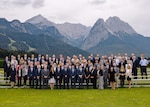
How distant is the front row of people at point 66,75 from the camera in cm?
2652

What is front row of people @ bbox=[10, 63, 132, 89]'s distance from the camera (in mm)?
26516

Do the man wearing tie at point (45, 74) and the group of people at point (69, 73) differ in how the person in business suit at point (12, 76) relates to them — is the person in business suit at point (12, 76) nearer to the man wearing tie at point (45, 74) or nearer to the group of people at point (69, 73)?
the group of people at point (69, 73)

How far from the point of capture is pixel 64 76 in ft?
87.9

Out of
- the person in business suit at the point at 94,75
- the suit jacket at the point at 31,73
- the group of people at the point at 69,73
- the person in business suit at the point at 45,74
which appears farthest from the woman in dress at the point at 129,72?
the suit jacket at the point at 31,73

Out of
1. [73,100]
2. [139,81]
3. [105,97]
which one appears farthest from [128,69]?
[73,100]

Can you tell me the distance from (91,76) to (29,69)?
17.0 ft

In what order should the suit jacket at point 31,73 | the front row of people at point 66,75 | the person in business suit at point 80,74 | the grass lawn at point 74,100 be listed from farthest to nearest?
the person in business suit at point 80,74 → the suit jacket at point 31,73 → the front row of people at point 66,75 → the grass lawn at point 74,100

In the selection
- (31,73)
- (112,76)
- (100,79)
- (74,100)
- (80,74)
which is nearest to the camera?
(74,100)

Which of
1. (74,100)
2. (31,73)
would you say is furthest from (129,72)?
(74,100)

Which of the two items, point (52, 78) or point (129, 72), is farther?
point (129, 72)

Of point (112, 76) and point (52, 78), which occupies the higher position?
point (112, 76)

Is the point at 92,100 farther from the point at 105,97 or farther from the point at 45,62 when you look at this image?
the point at 45,62

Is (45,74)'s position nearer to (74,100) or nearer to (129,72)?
(129,72)

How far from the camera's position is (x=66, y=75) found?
2675 cm
